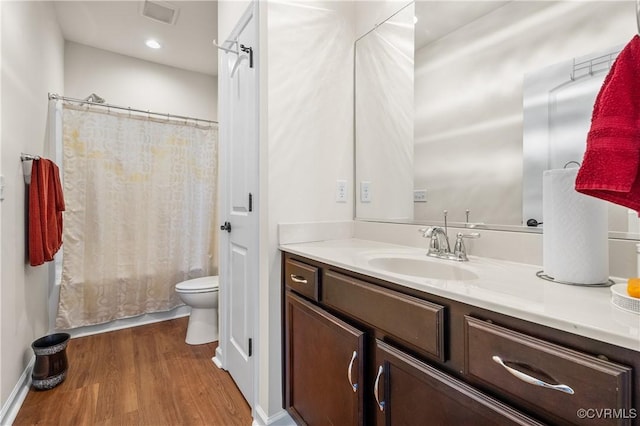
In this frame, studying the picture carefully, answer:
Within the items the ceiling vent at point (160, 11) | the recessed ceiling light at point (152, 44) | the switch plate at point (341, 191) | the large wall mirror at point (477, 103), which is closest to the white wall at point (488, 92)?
the large wall mirror at point (477, 103)

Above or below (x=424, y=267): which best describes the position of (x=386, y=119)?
above

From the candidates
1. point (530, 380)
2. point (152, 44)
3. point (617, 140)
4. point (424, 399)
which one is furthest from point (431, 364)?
point (152, 44)

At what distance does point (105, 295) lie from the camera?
2.55 metres

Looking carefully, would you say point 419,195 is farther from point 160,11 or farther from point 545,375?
point 160,11

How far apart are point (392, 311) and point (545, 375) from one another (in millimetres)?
363

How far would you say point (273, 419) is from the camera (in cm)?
141

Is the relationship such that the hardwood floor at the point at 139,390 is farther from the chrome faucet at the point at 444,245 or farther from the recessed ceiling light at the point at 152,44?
the recessed ceiling light at the point at 152,44

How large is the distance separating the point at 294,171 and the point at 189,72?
247cm

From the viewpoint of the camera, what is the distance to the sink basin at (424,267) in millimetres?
1027

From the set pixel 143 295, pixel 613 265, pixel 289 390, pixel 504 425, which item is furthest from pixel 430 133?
pixel 143 295

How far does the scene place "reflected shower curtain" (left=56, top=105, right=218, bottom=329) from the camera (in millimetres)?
2420

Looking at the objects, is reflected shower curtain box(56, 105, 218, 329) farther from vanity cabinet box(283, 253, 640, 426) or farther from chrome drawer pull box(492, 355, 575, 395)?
chrome drawer pull box(492, 355, 575, 395)

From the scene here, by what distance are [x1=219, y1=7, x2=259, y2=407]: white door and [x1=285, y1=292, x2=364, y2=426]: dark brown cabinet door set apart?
0.24m

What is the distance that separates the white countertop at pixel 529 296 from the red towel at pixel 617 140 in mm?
221
